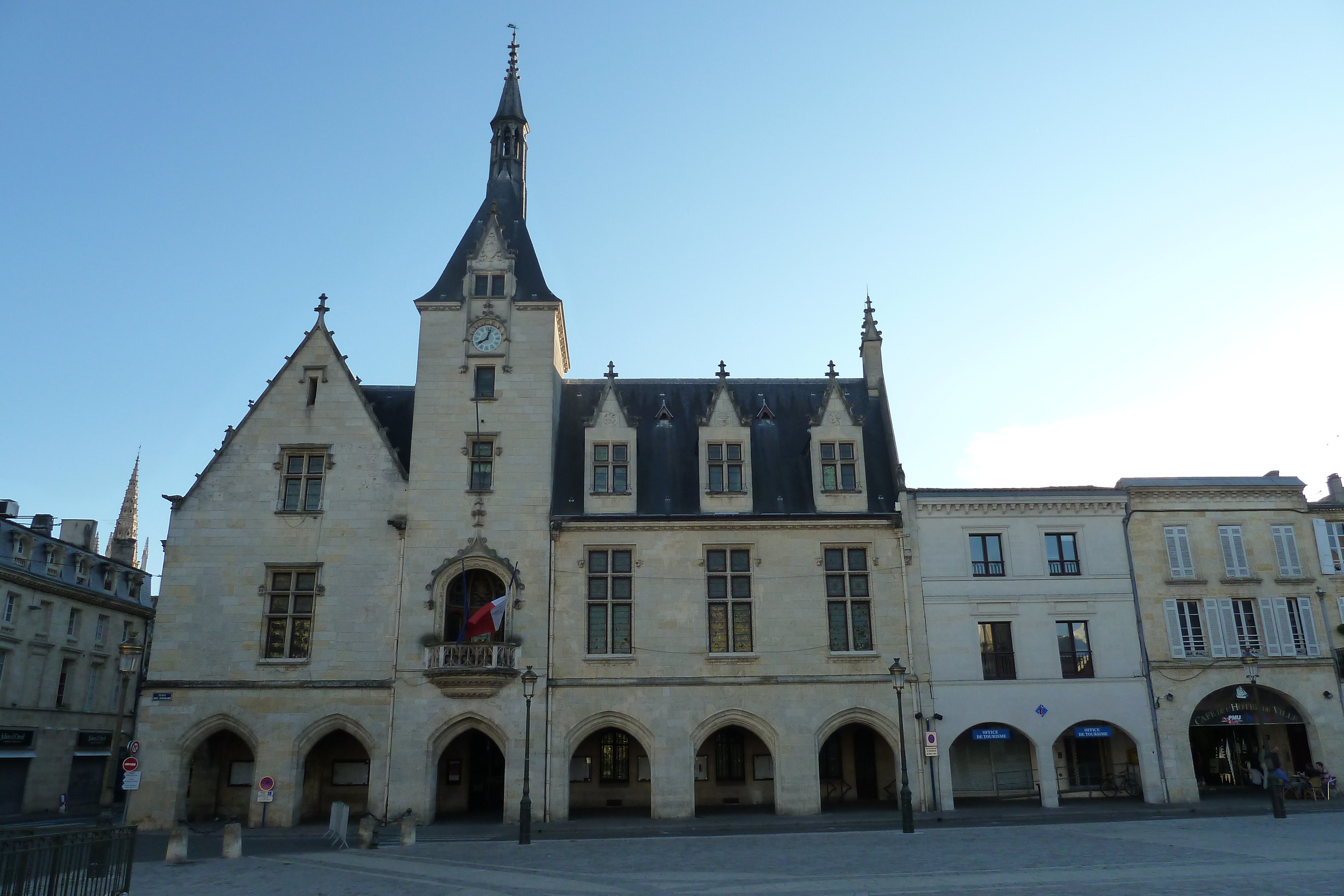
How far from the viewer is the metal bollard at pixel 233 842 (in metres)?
22.1

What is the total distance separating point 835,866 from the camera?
19.0 m

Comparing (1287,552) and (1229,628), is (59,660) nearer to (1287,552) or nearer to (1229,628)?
(1229,628)

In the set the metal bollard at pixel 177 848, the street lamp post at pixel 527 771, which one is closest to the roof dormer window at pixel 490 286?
the street lamp post at pixel 527 771

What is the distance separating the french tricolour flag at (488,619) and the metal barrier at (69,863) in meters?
13.8

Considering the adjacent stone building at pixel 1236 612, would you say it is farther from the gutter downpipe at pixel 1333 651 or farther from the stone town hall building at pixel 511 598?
the stone town hall building at pixel 511 598

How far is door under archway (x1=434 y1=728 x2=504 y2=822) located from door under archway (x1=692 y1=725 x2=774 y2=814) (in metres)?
6.95

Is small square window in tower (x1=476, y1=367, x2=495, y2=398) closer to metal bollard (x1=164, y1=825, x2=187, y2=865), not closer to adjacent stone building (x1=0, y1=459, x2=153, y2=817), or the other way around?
metal bollard (x1=164, y1=825, x2=187, y2=865)

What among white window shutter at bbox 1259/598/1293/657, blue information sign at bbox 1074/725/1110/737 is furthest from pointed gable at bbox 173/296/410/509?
white window shutter at bbox 1259/598/1293/657

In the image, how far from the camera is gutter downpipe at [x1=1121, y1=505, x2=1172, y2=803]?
30.6 meters

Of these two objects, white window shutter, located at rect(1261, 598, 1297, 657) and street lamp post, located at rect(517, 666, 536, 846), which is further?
white window shutter, located at rect(1261, 598, 1297, 657)

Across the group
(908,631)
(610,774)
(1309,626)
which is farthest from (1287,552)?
(610,774)

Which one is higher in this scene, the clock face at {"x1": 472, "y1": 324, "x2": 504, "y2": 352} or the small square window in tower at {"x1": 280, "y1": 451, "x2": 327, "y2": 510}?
the clock face at {"x1": 472, "y1": 324, "x2": 504, "y2": 352}

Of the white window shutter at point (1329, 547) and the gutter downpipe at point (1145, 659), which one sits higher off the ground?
the white window shutter at point (1329, 547)

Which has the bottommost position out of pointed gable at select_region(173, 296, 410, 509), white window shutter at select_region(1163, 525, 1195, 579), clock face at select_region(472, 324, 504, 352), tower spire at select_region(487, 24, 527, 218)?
white window shutter at select_region(1163, 525, 1195, 579)
